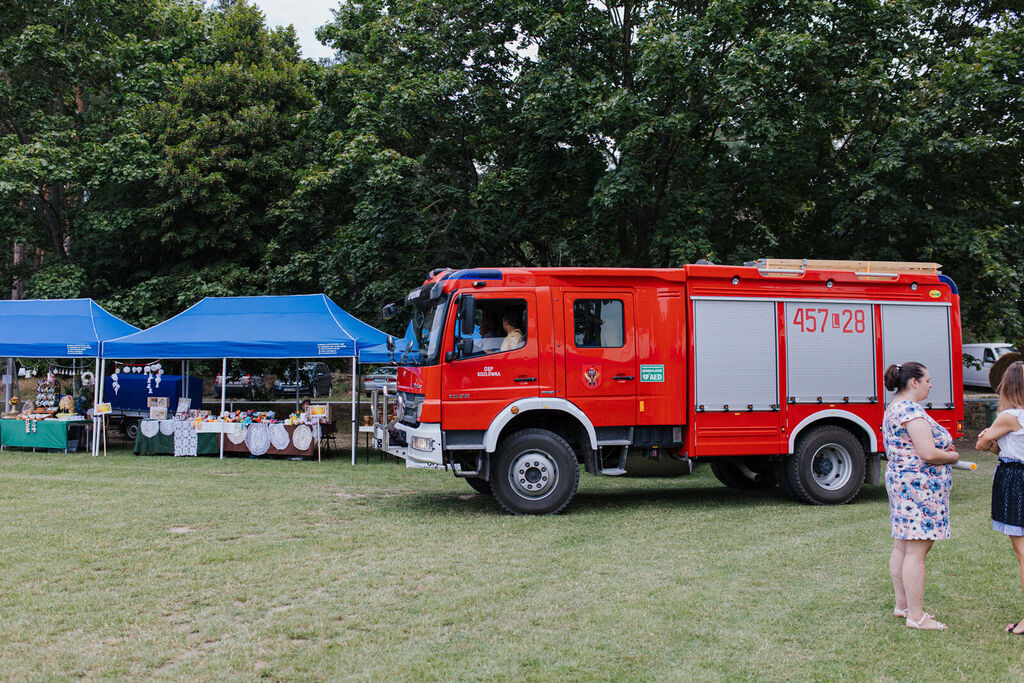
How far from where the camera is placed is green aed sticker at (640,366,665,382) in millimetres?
9562

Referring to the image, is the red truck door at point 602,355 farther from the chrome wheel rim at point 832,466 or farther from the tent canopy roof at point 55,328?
the tent canopy roof at point 55,328

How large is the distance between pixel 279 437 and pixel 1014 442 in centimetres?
1327

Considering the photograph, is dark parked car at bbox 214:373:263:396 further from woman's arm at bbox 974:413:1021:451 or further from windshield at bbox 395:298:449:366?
woman's arm at bbox 974:413:1021:451

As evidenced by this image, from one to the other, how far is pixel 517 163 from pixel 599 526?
33.5 ft

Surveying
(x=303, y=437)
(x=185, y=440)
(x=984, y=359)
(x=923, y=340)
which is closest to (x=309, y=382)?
(x=185, y=440)

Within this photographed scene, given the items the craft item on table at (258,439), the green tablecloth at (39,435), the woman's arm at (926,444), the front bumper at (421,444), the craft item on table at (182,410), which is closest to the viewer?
the woman's arm at (926,444)

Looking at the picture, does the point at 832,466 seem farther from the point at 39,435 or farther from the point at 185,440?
the point at 39,435

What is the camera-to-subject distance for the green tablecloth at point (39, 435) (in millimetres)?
16516

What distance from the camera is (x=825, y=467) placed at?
33.2 feet

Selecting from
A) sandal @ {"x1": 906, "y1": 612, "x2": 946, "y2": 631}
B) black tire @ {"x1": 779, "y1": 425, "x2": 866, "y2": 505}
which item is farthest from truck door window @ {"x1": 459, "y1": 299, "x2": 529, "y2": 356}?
sandal @ {"x1": 906, "y1": 612, "x2": 946, "y2": 631}

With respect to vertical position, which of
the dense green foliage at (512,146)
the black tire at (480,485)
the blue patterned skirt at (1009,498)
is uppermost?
the dense green foliage at (512,146)

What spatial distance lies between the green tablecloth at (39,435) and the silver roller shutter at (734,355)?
13155 mm

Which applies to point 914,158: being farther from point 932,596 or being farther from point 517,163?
point 932,596

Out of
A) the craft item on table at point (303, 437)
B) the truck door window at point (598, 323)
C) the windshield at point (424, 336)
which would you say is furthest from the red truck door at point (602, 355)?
the craft item on table at point (303, 437)
